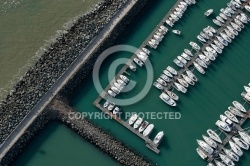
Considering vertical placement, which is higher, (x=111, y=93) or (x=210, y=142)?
(x=210, y=142)

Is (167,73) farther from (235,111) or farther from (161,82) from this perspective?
(235,111)

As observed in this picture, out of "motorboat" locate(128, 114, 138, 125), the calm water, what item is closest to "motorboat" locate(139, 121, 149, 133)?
the calm water

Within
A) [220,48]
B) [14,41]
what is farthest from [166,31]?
[14,41]

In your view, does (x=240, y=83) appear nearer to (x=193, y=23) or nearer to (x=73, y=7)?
(x=193, y=23)

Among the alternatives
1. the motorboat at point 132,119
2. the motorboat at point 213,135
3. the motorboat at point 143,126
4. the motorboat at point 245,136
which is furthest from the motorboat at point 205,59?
the motorboat at point 132,119

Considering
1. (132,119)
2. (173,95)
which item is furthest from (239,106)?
(132,119)
